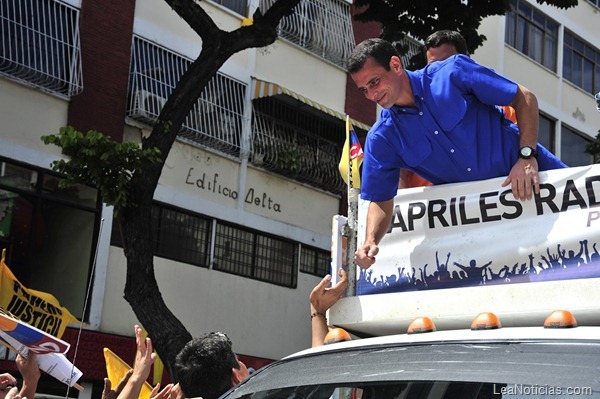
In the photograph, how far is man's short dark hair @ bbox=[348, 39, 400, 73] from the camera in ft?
12.4

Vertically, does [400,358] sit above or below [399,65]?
below

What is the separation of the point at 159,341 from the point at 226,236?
6.75m

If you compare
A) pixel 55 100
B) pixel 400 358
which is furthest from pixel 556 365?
pixel 55 100

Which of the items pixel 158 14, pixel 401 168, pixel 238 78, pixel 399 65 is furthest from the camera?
pixel 238 78

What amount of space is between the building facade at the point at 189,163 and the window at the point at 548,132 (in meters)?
6.60

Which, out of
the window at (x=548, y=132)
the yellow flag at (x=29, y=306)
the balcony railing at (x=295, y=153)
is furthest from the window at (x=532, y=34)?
the yellow flag at (x=29, y=306)

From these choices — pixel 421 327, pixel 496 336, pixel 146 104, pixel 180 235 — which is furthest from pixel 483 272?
pixel 180 235

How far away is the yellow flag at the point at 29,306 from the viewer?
10.9 m

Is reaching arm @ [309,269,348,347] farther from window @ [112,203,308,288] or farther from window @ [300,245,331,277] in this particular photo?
window @ [300,245,331,277]

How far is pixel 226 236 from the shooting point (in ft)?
58.0

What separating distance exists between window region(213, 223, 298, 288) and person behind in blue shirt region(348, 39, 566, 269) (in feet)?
44.5

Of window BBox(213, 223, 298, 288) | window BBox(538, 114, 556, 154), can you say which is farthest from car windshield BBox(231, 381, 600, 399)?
window BBox(538, 114, 556, 154)

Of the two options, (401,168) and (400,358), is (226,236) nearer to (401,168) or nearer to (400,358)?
(401,168)

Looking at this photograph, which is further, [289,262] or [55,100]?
[289,262]
